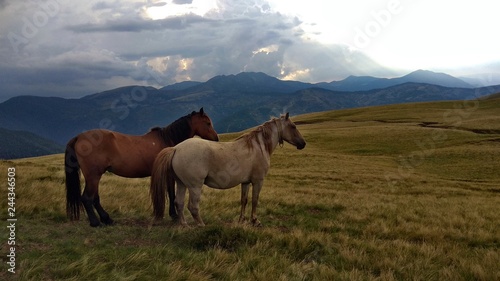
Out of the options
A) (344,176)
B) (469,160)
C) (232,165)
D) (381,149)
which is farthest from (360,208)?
(381,149)

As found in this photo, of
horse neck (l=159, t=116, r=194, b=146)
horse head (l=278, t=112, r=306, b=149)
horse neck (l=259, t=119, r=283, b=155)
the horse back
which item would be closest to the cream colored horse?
horse neck (l=259, t=119, r=283, b=155)

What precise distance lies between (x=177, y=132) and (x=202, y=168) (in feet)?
8.88

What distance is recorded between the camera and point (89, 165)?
9695mm

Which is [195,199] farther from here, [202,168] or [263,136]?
Answer: [263,136]

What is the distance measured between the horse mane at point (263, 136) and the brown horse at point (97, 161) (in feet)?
9.45

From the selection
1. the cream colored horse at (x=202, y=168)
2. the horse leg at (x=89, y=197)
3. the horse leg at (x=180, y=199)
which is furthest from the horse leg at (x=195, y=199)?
the horse leg at (x=89, y=197)

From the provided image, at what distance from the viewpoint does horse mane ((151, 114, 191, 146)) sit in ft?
37.6

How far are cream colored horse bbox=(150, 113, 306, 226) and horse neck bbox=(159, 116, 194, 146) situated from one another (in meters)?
1.71

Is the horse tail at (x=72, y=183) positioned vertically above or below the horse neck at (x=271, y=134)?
below

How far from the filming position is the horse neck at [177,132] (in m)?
11.5

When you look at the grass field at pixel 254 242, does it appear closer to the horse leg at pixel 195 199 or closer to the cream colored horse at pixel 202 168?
the horse leg at pixel 195 199

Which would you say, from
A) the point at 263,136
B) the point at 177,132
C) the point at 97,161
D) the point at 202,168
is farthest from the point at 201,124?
the point at 97,161

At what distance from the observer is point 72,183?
991 cm

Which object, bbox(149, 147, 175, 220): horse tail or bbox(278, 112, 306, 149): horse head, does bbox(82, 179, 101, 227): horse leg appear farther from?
bbox(278, 112, 306, 149): horse head
